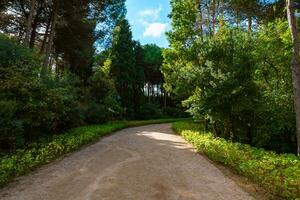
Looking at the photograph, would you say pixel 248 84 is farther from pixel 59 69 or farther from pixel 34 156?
pixel 59 69

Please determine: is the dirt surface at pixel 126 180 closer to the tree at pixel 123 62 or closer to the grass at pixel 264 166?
the grass at pixel 264 166

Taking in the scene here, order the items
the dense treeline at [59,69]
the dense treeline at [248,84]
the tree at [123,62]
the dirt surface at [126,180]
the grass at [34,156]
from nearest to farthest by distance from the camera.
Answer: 1. the dirt surface at [126,180]
2. the grass at [34,156]
3. the dense treeline at [59,69]
4. the dense treeline at [248,84]
5. the tree at [123,62]

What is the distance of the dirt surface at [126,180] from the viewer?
6.90 metres

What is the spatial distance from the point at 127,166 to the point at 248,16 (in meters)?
17.1

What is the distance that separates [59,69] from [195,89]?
19.2 meters

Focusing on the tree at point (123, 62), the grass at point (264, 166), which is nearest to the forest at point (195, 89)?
the grass at point (264, 166)

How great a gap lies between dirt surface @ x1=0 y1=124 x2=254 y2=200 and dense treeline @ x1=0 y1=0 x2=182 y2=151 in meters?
2.83

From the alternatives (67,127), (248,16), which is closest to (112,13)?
(248,16)

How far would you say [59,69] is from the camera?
31.6 m

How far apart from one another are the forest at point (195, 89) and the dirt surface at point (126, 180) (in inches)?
17.7

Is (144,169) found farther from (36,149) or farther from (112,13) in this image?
(112,13)

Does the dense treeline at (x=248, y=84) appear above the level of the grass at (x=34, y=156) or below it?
above

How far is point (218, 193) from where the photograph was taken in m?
7.25

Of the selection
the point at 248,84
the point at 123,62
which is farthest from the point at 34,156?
the point at 123,62
